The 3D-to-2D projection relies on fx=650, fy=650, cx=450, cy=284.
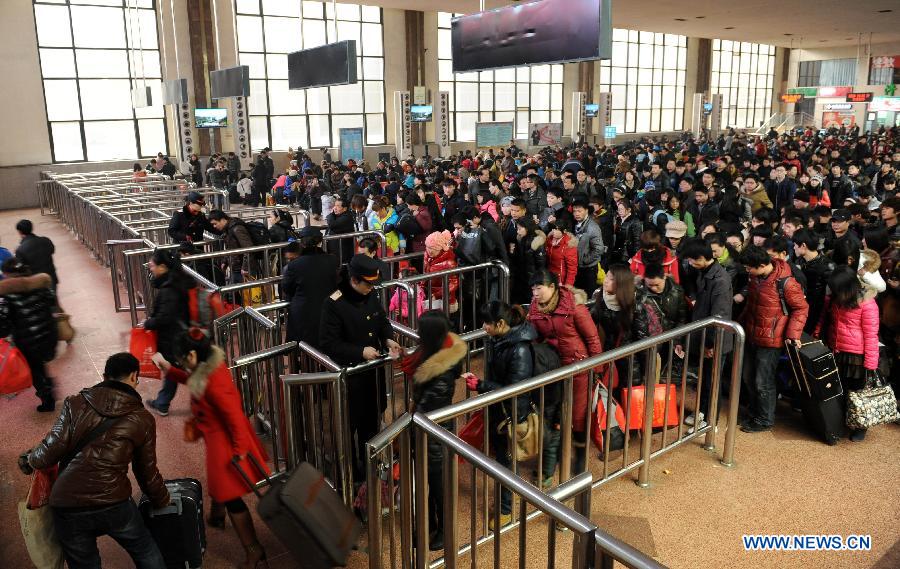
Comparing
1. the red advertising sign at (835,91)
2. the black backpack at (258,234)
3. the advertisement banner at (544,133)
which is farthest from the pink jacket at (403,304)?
the red advertising sign at (835,91)

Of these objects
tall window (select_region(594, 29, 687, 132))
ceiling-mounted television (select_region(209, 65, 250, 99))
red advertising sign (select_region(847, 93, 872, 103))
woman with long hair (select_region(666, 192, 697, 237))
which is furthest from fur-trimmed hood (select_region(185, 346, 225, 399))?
red advertising sign (select_region(847, 93, 872, 103))

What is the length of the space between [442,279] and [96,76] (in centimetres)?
1913

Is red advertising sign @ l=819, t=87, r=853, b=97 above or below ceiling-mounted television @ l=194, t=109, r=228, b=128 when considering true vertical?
above

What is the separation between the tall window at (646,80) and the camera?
3378cm

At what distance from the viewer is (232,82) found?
1459cm

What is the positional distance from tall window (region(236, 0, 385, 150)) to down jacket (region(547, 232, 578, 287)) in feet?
58.4

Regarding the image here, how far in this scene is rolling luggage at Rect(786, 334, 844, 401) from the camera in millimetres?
4684

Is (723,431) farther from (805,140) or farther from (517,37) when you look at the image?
(805,140)

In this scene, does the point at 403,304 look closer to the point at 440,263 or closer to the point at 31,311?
the point at 440,263

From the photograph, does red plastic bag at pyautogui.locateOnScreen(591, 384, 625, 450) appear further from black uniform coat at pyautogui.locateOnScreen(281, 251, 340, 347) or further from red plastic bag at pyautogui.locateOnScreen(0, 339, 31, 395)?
red plastic bag at pyautogui.locateOnScreen(0, 339, 31, 395)

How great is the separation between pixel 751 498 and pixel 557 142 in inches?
967

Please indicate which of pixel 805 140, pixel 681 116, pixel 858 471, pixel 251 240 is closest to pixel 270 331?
pixel 251 240

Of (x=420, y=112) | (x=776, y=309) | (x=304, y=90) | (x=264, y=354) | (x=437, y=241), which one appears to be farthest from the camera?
(x=420, y=112)

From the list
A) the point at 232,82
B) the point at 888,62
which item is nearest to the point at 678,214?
the point at 232,82
